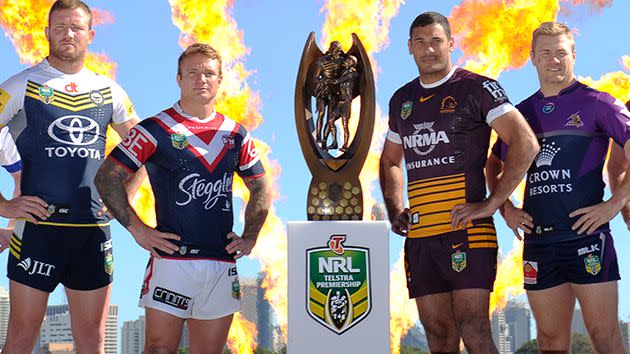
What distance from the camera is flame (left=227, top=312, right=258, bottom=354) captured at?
37.1 feet

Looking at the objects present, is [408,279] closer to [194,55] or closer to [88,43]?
[194,55]

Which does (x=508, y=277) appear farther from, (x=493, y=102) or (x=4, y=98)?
(x=4, y=98)

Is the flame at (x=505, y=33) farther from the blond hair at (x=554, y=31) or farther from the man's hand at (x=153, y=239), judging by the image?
the man's hand at (x=153, y=239)

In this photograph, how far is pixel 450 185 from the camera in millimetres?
5852

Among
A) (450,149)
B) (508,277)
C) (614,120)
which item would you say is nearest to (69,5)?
(450,149)

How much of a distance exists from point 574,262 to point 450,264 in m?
0.96

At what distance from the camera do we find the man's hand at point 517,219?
19.6 feet

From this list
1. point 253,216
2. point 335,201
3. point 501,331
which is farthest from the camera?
point 501,331

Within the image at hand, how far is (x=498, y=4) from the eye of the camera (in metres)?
11.0

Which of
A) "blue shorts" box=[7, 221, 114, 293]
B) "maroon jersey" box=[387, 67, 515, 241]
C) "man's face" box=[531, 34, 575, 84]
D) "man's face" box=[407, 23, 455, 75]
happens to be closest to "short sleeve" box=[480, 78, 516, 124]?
"maroon jersey" box=[387, 67, 515, 241]

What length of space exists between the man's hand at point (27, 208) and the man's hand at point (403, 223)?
8.87 feet

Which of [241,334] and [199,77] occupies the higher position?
[199,77]

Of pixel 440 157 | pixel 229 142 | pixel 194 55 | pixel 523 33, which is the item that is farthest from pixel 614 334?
pixel 523 33

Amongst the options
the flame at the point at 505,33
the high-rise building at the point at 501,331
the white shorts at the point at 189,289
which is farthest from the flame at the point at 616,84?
the high-rise building at the point at 501,331
